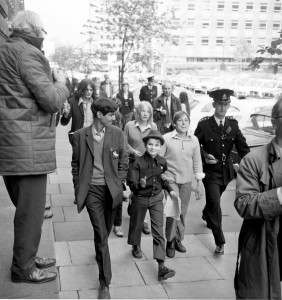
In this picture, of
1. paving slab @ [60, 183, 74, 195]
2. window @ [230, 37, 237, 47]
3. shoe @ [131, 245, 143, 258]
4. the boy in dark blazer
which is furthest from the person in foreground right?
window @ [230, 37, 237, 47]

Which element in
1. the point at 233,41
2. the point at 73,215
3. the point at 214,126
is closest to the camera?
the point at 214,126

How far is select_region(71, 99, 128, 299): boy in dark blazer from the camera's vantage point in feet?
15.1

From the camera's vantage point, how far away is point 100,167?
15.4 feet

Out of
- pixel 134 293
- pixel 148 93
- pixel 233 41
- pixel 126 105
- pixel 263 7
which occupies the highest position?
pixel 263 7

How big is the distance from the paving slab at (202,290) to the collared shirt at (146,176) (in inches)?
37.9

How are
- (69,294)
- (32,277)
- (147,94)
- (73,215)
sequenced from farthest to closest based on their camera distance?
(147,94)
(73,215)
(69,294)
(32,277)

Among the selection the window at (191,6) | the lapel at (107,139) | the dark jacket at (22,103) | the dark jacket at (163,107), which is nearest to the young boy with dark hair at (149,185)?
the lapel at (107,139)

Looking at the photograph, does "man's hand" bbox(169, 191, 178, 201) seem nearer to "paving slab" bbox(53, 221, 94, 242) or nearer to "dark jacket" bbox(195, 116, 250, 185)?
"dark jacket" bbox(195, 116, 250, 185)

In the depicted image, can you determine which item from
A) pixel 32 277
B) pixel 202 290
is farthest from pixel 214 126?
pixel 32 277

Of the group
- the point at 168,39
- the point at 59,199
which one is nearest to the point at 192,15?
the point at 168,39

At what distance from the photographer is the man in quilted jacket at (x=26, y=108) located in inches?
149

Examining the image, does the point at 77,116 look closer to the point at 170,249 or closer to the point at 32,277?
the point at 170,249

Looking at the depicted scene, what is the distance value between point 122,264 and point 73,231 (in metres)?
1.29

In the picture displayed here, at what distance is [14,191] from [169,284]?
1.76m
